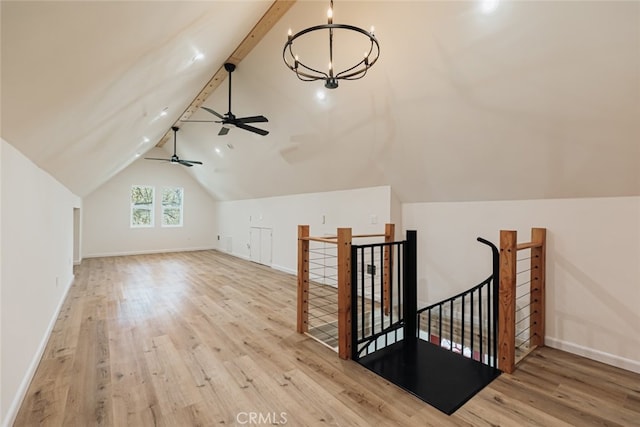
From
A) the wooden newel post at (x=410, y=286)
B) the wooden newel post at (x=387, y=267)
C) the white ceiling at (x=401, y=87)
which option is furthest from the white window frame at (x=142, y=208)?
the wooden newel post at (x=410, y=286)

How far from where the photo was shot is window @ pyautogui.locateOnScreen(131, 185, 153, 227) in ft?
30.7

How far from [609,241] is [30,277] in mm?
5125

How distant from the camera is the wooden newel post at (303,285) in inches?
132

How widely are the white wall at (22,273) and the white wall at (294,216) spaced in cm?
390

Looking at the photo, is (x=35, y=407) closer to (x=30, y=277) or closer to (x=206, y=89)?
(x=30, y=277)

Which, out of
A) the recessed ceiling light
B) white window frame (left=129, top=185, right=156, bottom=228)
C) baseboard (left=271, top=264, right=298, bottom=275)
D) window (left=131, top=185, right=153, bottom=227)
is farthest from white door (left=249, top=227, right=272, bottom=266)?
the recessed ceiling light

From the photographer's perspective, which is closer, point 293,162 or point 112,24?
point 112,24

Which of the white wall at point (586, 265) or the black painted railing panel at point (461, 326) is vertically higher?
the white wall at point (586, 265)

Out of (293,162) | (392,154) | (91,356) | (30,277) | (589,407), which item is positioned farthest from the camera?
(293,162)

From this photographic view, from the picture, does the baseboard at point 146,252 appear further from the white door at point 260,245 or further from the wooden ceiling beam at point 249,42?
the wooden ceiling beam at point 249,42

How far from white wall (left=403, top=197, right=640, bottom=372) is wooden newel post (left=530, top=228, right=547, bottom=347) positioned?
3.5 inches

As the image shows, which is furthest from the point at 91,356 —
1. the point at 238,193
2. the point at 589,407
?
the point at 238,193

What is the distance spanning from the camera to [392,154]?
3.83 metres

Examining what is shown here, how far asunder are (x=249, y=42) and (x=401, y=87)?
197cm
